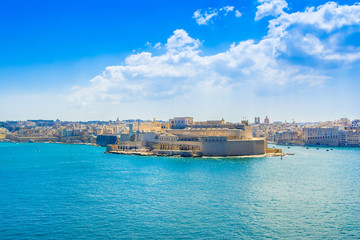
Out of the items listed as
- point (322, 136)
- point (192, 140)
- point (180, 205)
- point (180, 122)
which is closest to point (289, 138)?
point (322, 136)

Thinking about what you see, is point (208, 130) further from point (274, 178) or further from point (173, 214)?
point (173, 214)

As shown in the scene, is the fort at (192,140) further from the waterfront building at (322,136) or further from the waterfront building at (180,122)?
the waterfront building at (322,136)

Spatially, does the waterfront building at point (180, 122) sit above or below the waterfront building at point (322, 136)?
above

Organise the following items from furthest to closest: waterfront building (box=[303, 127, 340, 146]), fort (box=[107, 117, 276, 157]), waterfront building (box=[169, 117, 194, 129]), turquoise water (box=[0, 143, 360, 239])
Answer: waterfront building (box=[303, 127, 340, 146])
waterfront building (box=[169, 117, 194, 129])
fort (box=[107, 117, 276, 157])
turquoise water (box=[0, 143, 360, 239])

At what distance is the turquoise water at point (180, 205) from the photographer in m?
11.6

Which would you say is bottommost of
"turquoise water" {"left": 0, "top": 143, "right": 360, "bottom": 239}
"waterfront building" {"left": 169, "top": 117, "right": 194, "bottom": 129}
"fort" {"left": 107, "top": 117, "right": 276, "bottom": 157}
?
"turquoise water" {"left": 0, "top": 143, "right": 360, "bottom": 239}

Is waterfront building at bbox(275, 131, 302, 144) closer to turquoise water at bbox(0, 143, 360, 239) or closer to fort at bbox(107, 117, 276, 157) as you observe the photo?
fort at bbox(107, 117, 276, 157)

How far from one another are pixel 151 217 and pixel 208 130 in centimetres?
2894

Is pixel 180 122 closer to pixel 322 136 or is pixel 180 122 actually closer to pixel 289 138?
pixel 289 138

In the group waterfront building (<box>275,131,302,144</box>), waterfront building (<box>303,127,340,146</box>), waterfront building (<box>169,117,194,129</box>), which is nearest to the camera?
waterfront building (<box>169,117,194,129</box>)

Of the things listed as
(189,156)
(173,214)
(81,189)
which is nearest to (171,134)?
(189,156)

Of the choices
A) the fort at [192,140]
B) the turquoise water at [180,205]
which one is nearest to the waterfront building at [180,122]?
the fort at [192,140]

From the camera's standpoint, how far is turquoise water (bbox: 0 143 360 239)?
11555 millimetres

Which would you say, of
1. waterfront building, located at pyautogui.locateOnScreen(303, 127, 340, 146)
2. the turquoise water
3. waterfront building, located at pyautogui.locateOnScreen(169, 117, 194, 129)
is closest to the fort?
waterfront building, located at pyautogui.locateOnScreen(169, 117, 194, 129)
